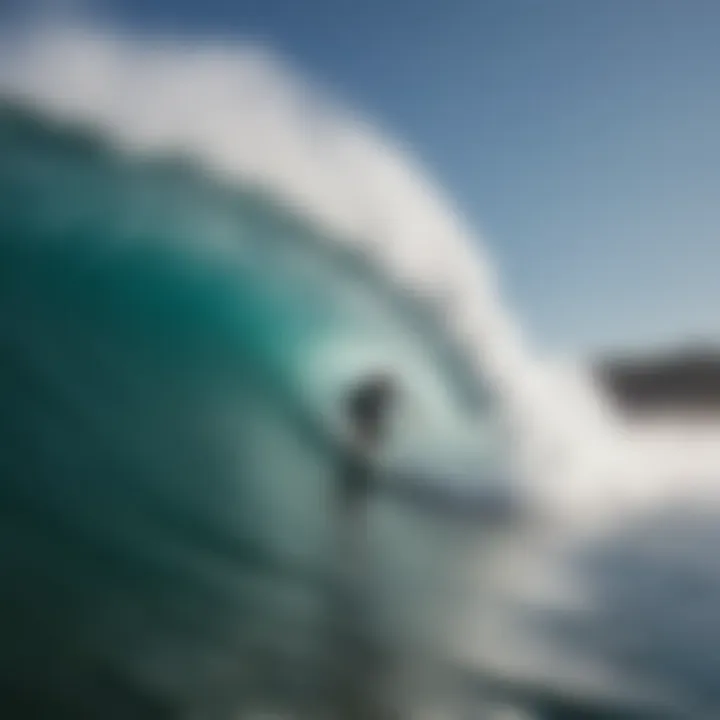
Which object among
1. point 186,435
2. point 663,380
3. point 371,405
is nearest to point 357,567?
point 371,405

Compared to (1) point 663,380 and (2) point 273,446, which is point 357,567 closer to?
(2) point 273,446

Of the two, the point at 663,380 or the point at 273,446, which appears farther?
the point at 273,446

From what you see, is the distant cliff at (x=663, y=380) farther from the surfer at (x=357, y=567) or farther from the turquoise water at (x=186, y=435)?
the surfer at (x=357, y=567)

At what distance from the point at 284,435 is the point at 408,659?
45 centimetres

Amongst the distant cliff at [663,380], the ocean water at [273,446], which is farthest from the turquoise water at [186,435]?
the distant cliff at [663,380]

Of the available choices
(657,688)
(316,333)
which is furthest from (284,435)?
(657,688)

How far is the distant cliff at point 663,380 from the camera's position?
57.4 inches

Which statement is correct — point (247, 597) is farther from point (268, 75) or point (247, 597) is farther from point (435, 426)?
point (268, 75)

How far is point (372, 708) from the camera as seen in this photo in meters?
1.38

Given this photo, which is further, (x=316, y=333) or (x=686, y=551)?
(x=316, y=333)

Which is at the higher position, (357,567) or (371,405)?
(371,405)

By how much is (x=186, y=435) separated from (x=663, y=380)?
0.83 meters

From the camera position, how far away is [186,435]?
5.20ft

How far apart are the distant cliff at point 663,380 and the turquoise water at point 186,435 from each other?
0.72 ft
